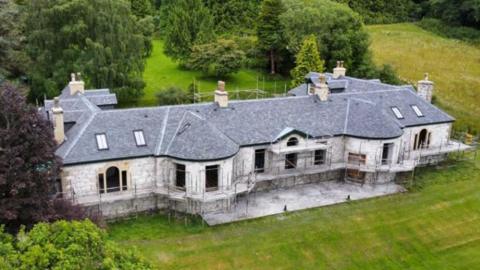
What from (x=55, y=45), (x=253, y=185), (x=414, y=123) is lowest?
(x=253, y=185)

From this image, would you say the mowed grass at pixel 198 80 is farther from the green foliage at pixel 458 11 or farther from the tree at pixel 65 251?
the green foliage at pixel 458 11

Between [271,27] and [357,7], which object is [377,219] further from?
[357,7]

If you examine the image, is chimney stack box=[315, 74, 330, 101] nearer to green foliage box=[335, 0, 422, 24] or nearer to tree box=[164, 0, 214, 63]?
tree box=[164, 0, 214, 63]

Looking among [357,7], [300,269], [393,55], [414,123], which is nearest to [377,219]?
[300,269]

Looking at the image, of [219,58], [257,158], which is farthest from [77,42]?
[257,158]

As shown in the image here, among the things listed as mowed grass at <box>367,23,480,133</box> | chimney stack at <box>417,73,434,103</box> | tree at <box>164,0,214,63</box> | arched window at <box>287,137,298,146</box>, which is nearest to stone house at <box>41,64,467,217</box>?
arched window at <box>287,137,298,146</box>

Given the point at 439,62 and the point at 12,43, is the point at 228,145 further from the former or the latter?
the point at 439,62
